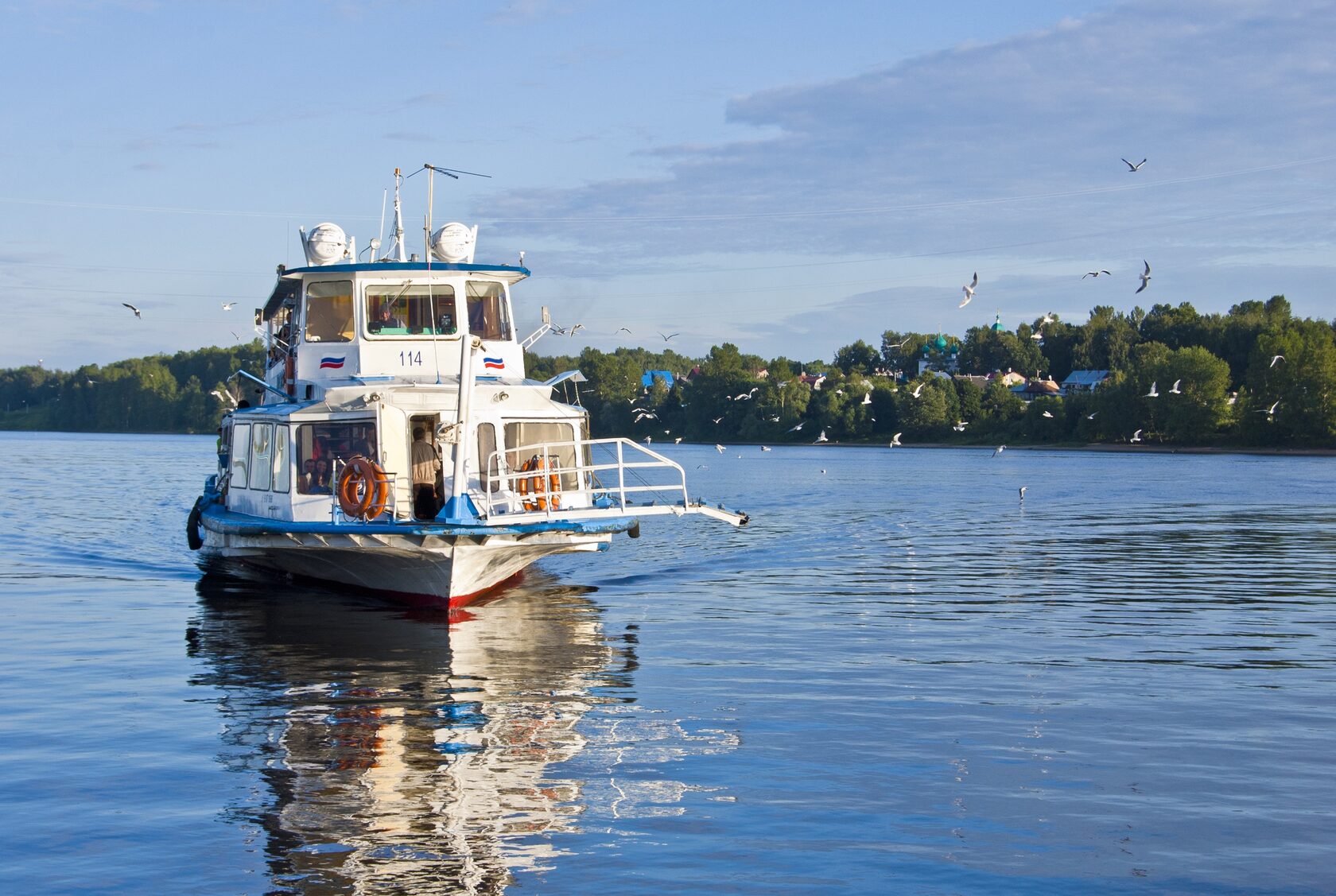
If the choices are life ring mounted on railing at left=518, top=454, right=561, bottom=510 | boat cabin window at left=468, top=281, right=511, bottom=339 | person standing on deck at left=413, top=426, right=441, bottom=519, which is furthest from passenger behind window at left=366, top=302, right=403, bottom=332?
life ring mounted on railing at left=518, top=454, right=561, bottom=510

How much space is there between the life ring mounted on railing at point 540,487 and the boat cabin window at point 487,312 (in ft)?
9.39

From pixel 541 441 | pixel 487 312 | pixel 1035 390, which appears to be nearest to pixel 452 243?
pixel 487 312

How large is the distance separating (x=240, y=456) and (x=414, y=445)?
5.63 metres

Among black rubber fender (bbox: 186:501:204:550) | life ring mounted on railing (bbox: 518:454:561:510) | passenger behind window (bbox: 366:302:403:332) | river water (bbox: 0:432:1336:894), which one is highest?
passenger behind window (bbox: 366:302:403:332)

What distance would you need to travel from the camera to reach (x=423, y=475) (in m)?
23.6

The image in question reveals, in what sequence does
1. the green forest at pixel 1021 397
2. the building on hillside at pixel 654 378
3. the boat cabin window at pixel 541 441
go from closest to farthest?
the boat cabin window at pixel 541 441, the green forest at pixel 1021 397, the building on hillside at pixel 654 378

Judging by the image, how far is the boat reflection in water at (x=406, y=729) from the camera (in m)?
10.8

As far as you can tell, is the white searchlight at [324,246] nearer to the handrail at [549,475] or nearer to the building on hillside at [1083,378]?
the handrail at [549,475]

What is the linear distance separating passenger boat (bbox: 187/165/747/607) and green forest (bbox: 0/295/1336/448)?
6616 centimetres

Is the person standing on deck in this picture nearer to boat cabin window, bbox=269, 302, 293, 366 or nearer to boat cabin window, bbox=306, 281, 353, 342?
boat cabin window, bbox=306, 281, 353, 342

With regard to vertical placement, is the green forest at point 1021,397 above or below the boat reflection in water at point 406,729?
above

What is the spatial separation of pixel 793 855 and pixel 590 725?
4.80 metres

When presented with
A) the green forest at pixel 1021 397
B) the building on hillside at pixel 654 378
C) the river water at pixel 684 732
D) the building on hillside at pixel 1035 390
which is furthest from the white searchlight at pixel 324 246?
the building on hillside at pixel 1035 390

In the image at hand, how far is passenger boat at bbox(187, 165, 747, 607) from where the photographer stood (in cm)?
2139
